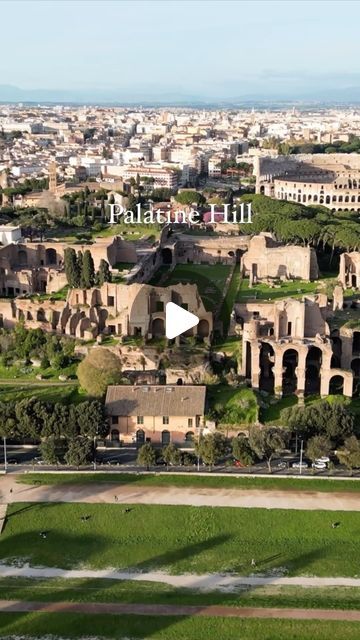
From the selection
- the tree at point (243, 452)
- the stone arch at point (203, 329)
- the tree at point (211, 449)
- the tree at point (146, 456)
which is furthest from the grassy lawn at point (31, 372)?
the tree at point (243, 452)

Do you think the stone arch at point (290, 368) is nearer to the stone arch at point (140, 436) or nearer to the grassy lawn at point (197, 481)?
the stone arch at point (140, 436)

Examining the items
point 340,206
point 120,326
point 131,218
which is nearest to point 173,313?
point 120,326

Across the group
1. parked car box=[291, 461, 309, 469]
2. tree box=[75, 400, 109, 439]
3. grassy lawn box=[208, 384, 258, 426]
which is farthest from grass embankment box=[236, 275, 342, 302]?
parked car box=[291, 461, 309, 469]

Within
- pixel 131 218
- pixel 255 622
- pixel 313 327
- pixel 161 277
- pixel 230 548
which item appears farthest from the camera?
pixel 131 218

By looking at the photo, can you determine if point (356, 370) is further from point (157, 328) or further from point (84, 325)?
point (84, 325)

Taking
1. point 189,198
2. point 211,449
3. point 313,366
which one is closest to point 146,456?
point 211,449

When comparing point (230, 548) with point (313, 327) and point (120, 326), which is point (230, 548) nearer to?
point (313, 327)

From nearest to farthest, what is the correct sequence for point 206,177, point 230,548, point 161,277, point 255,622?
point 255,622
point 230,548
point 161,277
point 206,177

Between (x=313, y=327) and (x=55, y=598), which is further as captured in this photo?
(x=313, y=327)
